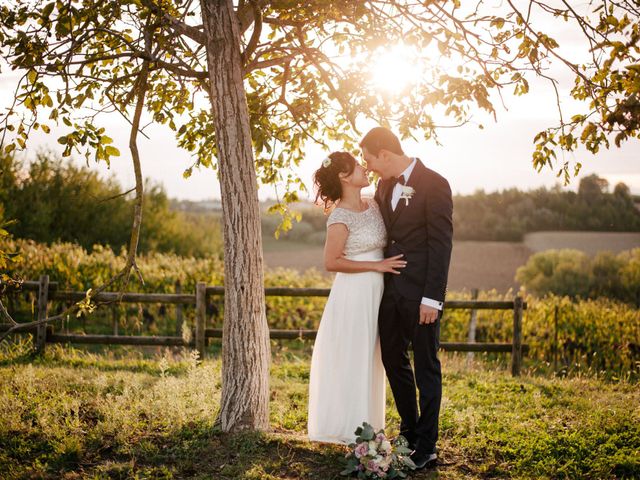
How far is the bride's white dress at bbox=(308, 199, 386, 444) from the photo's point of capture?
4672mm

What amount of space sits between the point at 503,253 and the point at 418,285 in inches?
862

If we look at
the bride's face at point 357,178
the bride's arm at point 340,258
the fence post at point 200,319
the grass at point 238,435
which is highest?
the bride's face at point 357,178

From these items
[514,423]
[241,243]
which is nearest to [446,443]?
[514,423]

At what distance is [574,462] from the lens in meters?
4.79

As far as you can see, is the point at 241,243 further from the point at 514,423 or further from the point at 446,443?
the point at 514,423

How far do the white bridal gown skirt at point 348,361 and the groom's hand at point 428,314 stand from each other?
48 centimetres

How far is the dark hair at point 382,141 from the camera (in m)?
4.57

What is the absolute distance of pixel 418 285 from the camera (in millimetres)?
4414

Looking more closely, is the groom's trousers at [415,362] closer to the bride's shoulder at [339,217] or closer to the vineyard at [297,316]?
the bride's shoulder at [339,217]

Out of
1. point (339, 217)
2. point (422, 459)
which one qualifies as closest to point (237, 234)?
point (339, 217)

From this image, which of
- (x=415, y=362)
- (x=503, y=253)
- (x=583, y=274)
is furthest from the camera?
(x=503, y=253)

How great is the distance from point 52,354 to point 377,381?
606 centimetres

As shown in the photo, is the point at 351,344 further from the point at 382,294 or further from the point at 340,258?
the point at 340,258

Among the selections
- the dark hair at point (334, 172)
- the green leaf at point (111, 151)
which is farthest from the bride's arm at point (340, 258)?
the green leaf at point (111, 151)
